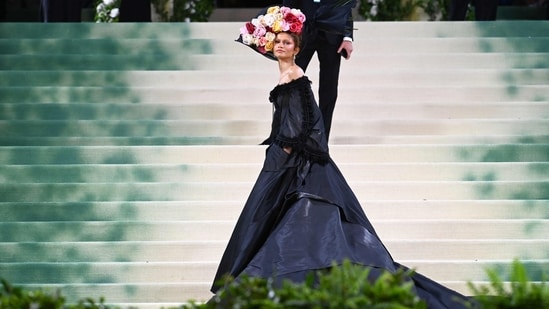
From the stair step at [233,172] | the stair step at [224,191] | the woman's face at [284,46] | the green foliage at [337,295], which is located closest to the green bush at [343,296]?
the green foliage at [337,295]

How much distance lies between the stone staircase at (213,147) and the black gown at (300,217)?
2.91ft

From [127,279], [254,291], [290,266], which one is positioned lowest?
[127,279]

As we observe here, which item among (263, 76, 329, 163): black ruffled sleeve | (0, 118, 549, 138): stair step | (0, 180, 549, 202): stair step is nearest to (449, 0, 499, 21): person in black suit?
(0, 118, 549, 138): stair step

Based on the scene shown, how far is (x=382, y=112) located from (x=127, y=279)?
104 inches

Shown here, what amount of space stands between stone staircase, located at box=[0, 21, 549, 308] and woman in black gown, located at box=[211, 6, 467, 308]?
0.89 meters

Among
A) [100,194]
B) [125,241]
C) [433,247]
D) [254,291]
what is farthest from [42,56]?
[254,291]

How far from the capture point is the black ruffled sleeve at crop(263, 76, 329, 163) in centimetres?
596

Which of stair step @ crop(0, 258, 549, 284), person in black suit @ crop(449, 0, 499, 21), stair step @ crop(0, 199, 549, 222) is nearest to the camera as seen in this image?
stair step @ crop(0, 258, 549, 284)

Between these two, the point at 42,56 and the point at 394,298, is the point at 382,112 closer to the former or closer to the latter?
the point at 42,56

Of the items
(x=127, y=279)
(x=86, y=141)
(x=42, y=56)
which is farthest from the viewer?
(x=42, y=56)

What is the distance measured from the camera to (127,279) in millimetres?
6762

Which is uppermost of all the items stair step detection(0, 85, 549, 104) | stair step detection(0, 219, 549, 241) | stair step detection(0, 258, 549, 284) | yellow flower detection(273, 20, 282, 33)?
yellow flower detection(273, 20, 282, 33)

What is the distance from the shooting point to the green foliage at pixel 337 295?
9.85 ft

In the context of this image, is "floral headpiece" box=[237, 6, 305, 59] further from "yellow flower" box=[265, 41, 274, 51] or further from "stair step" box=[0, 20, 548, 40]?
"stair step" box=[0, 20, 548, 40]
